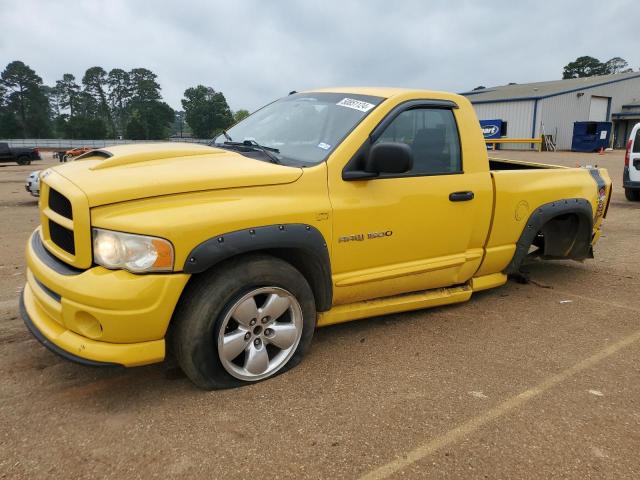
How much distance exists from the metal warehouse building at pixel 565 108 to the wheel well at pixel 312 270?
3705cm

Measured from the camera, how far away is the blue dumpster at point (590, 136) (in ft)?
107

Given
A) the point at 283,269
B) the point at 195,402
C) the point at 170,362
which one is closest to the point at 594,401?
the point at 283,269

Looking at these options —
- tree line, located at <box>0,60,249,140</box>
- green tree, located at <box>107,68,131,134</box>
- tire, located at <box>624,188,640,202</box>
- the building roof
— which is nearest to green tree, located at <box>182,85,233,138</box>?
tree line, located at <box>0,60,249,140</box>

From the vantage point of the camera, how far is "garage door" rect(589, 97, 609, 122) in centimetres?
3941

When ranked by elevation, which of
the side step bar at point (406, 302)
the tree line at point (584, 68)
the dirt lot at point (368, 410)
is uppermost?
the tree line at point (584, 68)

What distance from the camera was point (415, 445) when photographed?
2.48 m

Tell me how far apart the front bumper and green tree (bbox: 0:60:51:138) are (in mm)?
94017

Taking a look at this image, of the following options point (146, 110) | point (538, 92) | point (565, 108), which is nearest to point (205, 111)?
point (146, 110)

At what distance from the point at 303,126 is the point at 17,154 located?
95.0 feet

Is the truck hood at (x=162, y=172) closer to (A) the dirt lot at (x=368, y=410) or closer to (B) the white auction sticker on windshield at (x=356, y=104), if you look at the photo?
(B) the white auction sticker on windshield at (x=356, y=104)

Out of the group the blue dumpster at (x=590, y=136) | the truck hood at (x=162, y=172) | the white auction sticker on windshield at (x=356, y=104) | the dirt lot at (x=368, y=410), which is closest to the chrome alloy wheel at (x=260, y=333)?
the dirt lot at (x=368, y=410)

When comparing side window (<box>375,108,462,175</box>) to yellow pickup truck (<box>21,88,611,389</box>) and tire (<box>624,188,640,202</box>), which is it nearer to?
yellow pickup truck (<box>21,88,611,389</box>)

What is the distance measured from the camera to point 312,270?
3.13 meters

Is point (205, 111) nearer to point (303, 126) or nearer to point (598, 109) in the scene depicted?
point (598, 109)
